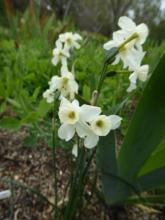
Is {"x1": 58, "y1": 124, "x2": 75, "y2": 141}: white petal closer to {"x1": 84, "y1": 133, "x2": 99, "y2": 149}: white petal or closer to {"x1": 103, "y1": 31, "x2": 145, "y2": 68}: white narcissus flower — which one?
{"x1": 84, "y1": 133, "x2": 99, "y2": 149}: white petal

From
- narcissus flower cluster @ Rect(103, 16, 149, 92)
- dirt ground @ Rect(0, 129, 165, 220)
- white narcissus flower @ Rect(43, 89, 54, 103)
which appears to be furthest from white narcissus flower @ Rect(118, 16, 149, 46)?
dirt ground @ Rect(0, 129, 165, 220)

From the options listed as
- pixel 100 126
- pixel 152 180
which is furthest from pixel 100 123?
pixel 152 180

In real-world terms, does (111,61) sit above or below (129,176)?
above

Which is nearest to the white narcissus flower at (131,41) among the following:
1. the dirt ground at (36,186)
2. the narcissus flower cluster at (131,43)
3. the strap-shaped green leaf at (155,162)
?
the narcissus flower cluster at (131,43)

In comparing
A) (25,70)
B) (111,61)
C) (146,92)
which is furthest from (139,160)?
(25,70)

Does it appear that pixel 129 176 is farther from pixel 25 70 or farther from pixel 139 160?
pixel 25 70

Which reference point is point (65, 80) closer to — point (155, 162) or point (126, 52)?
point (126, 52)

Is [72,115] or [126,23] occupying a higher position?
[126,23]
